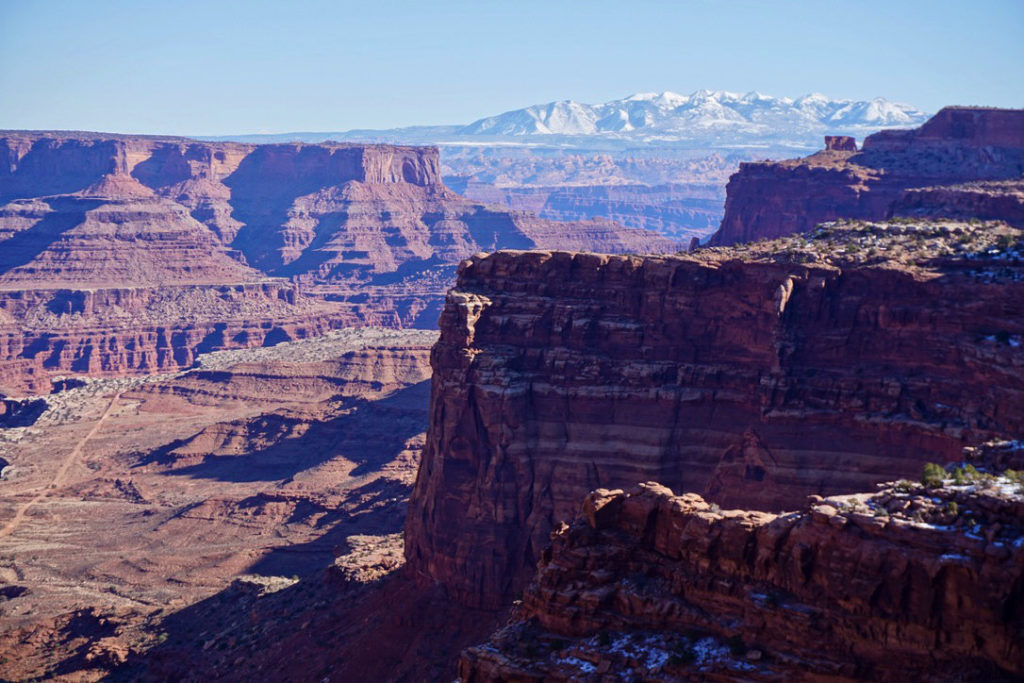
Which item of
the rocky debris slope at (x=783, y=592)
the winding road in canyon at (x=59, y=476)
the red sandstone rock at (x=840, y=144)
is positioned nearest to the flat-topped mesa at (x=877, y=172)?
the red sandstone rock at (x=840, y=144)

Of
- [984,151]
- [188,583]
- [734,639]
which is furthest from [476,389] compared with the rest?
[984,151]

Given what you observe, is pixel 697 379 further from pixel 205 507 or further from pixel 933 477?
pixel 205 507

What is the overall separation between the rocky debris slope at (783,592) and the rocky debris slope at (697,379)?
58.2 feet

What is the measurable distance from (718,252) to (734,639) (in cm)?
3354

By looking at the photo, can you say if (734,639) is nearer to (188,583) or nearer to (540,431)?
(540,431)

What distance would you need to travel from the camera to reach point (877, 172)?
113875 millimetres

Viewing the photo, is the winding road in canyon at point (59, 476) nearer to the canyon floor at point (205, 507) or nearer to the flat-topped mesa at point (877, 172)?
the canyon floor at point (205, 507)

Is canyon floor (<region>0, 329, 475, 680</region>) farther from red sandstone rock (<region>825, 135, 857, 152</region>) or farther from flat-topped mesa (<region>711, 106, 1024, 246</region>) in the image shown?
red sandstone rock (<region>825, 135, 857, 152</region>)

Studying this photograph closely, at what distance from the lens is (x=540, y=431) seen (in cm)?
5459

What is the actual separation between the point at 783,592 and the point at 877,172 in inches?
3550

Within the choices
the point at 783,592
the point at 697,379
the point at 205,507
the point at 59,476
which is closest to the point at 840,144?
the point at 205,507

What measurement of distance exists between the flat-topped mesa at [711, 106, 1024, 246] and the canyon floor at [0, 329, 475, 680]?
3697 cm

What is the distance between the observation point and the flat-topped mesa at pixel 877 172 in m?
110

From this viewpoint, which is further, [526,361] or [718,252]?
[718,252]
